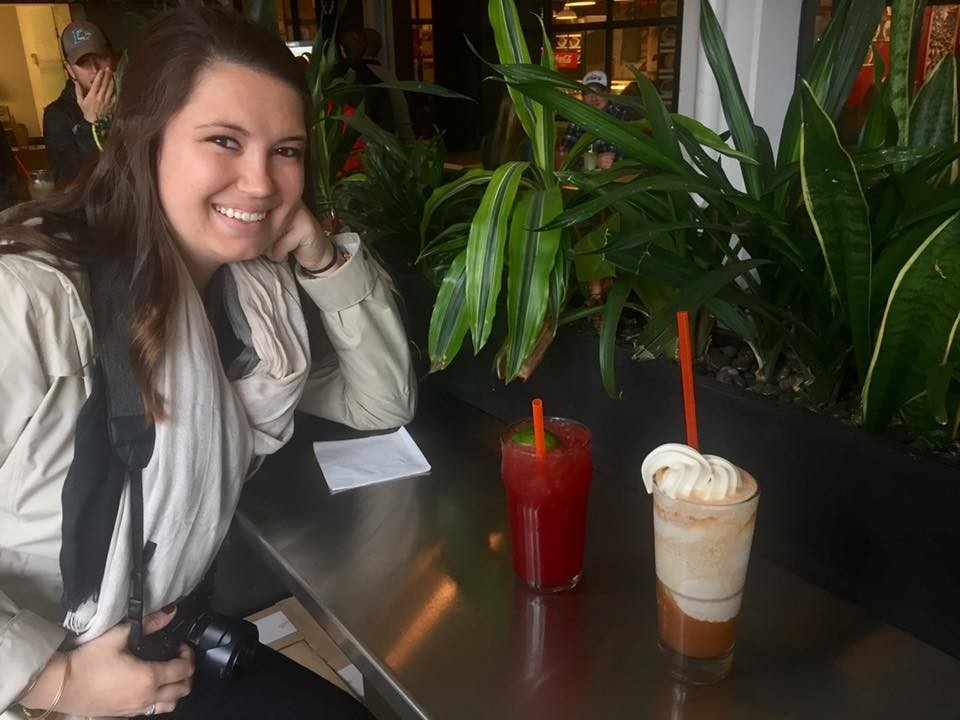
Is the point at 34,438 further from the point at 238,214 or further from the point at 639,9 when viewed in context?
the point at 639,9

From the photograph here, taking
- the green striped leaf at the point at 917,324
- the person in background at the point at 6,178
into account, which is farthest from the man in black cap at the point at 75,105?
the green striped leaf at the point at 917,324

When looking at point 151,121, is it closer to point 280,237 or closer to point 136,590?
point 280,237

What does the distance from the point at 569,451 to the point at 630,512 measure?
0.74ft

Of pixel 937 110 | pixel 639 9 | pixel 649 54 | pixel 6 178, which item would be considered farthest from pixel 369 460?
pixel 6 178

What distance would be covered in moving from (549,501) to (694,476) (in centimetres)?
18

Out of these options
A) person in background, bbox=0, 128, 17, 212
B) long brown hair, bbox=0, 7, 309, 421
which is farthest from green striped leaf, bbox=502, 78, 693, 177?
person in background, bbox=0, 128, 17, 212

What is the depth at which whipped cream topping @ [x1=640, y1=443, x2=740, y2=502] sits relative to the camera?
64 cm

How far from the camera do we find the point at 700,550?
0.65m

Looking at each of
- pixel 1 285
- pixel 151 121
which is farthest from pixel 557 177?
pixel 1 285

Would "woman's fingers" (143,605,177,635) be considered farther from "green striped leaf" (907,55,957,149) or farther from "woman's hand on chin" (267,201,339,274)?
"green striped leaf" (907,55,957,149)

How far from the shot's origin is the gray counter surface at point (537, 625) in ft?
2.20

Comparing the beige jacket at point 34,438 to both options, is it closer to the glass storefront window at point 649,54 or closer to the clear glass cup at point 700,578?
the clear glass cup at point 700,578

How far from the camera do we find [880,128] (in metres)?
0.85

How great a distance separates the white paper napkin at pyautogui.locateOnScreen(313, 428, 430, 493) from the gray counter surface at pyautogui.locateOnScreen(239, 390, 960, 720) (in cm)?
4
